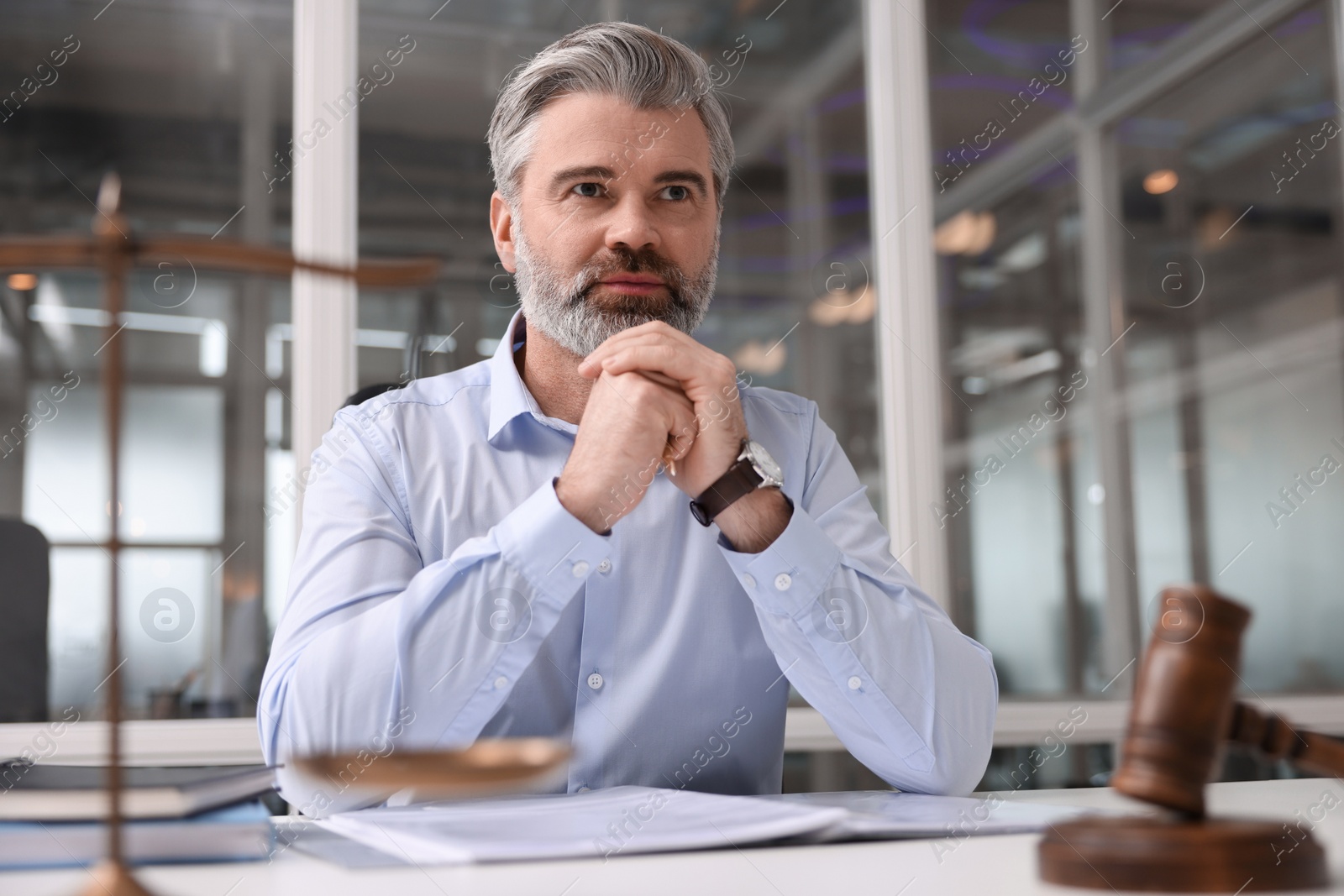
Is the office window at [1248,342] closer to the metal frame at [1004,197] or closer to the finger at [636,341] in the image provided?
the metal frame at [1004,197]

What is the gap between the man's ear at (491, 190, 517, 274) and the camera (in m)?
1.87

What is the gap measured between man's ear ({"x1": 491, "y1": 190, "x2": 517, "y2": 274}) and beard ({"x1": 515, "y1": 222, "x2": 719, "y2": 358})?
0.21 metres

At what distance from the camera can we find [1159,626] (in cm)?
65

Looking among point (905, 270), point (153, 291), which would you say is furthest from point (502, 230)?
point (153, 291)

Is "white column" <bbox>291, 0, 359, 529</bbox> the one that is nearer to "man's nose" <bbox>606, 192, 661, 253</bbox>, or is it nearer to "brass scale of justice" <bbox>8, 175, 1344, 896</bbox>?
"man's nose" <bbox>606, 192, 661, 253</bbox>

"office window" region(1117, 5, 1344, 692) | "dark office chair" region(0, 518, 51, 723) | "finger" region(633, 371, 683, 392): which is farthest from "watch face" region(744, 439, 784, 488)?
"office window" region(1117, 5, 1344, 692)

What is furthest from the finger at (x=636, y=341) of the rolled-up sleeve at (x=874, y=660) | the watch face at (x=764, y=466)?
the rolled-up sleeve at (x=874, y=660)

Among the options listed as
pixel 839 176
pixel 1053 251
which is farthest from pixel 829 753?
pixel 839 176

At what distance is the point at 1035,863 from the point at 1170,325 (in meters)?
4.34

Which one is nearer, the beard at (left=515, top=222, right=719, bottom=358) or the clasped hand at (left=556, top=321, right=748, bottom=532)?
the clasped hand at (left=556, top=321, right=748, bottom=532)

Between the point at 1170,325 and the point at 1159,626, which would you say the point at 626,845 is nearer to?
the point at 1159,626

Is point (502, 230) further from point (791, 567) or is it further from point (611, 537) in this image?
point (791, 567)

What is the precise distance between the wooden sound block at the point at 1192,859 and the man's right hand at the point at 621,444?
665mm

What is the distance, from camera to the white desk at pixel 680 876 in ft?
2.10
